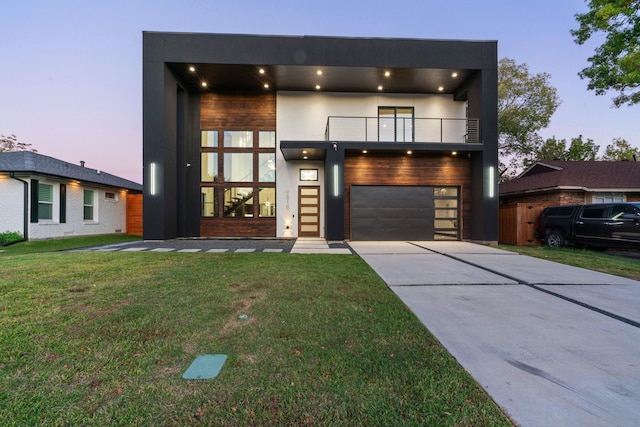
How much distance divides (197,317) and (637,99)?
17.9m

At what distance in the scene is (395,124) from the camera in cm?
1191

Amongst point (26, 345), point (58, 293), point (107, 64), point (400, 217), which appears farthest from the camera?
point (107, 64)

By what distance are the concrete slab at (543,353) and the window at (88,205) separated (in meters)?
15.4

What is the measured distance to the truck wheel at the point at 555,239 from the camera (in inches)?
360

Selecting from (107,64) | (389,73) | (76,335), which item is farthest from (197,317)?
(107,64)

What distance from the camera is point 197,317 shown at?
8.96ft

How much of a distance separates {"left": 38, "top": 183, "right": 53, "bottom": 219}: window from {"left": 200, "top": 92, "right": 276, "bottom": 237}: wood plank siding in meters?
6.50

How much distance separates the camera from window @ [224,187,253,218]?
11711 mm

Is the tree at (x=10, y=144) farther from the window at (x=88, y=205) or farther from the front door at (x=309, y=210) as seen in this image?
the front door at (x=309, y=210)

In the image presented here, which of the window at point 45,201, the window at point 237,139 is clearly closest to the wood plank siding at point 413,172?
the window at point 237,139

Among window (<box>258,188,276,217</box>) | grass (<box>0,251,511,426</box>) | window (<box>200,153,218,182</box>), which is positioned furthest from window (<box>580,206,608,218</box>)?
window (<box>200,153,218,182</box>)

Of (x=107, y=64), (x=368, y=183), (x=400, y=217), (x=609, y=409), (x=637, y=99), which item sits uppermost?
(x=107, y=64)

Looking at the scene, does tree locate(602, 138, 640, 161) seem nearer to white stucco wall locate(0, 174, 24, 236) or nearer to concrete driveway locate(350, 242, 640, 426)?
concrete driveway locate(350, 242, 640, 426)

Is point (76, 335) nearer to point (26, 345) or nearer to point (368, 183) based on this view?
point (26, 345)
